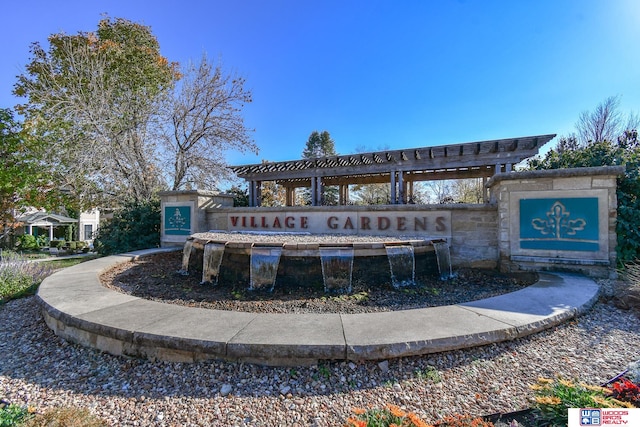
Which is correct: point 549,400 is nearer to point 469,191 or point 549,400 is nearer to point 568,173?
point 568,173

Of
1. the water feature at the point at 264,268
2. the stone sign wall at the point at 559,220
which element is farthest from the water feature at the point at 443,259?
the water feature at the point at 264,268

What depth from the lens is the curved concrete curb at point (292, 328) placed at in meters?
2.28

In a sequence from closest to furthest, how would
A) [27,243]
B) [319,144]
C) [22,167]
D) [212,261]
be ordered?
[212,261] < [22,167] < [27,243] < [319,144]

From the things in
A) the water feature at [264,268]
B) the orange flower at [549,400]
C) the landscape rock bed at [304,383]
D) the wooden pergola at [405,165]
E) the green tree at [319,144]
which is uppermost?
the green tree at [319,144]

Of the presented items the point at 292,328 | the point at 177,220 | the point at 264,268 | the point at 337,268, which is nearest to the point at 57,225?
the point at 177,220

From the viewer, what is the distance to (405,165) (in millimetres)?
11414

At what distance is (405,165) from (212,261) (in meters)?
8.87

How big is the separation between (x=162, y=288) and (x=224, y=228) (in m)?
4.04

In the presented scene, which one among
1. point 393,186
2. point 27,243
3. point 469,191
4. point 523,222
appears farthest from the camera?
point 469,191

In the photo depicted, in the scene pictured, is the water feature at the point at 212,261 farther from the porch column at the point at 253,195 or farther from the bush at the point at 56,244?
the bush at the point at 56,244

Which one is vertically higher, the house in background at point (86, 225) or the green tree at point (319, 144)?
the green tree at point (319, 144)

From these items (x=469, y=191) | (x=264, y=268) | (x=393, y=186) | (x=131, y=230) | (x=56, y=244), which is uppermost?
(x=469, y=191)

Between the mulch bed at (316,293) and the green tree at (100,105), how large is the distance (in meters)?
7.68

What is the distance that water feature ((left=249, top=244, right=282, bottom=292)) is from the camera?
4.43 metres
